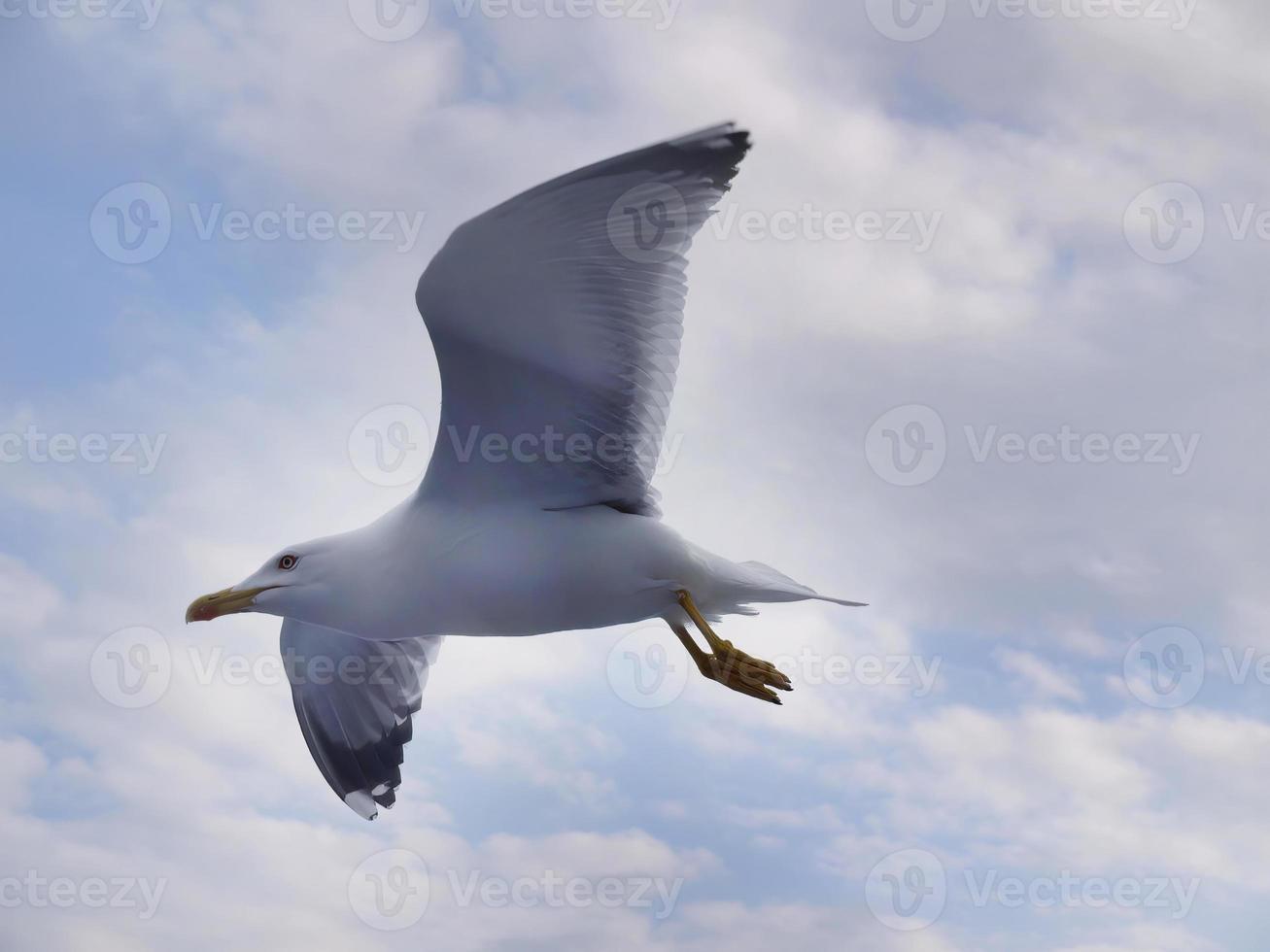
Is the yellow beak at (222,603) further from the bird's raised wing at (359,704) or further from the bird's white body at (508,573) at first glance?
the bird's raised wing at (359,704)

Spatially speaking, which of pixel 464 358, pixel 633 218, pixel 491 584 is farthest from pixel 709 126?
pixel 491 584

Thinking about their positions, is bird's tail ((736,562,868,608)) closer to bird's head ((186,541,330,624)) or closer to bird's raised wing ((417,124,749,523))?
bird's raised wing ((417,124,749,523))

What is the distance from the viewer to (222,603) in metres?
6.34

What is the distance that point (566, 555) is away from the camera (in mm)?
5992

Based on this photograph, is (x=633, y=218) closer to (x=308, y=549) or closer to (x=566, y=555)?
(x=566, y=555)

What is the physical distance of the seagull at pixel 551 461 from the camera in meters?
5.31

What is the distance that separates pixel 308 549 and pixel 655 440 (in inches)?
72.7

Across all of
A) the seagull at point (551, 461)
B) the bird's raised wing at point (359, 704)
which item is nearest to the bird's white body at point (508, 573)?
the seagull at point (551, 461)

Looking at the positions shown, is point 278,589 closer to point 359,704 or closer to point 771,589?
point 359,704

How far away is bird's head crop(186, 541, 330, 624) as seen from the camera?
625 centimetres

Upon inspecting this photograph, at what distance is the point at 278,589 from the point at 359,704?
64.4 inches

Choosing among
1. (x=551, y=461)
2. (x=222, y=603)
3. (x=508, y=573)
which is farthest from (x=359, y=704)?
(x=551, y=461)

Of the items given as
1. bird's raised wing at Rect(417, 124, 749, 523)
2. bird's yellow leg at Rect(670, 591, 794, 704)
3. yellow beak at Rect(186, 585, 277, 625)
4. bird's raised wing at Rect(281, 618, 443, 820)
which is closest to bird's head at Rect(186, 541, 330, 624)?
yellow beak at Rect(186, 585, 277, 625)

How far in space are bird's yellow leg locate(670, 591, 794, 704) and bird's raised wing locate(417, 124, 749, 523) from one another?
60 cm
